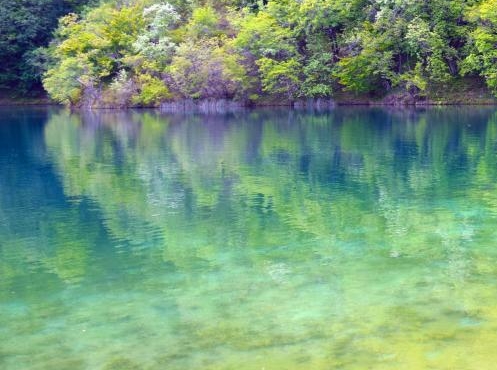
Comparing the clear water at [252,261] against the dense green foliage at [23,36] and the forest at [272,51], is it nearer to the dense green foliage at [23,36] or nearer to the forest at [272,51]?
the forest at [272,51]

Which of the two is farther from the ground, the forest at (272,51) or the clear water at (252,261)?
the forest at (272,51)

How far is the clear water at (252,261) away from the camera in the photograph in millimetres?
6484

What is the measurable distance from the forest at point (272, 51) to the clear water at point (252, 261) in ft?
76.3

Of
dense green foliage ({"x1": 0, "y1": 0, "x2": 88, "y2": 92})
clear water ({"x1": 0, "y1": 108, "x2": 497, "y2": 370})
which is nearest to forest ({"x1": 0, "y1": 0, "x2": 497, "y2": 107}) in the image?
dense green foliage ({"x1": 0, "y1": 0, "x2": 88, "y2": 92})

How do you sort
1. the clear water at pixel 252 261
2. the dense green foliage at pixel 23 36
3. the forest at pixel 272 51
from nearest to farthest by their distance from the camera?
1. the clear water at pixel 252 261
2. the forest at pixel 272 51
3. the dense green foliage at pixel 23 36

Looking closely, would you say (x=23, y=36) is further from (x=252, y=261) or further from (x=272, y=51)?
(x=252, y=261)

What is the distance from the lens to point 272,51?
46312 mm

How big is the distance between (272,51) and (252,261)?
38.1 m

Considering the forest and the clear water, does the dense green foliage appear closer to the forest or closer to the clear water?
the forest

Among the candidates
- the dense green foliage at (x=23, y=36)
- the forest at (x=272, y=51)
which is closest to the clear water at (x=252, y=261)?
the forest at (x=272, y=51)

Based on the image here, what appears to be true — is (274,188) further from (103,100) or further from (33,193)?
(103,100)

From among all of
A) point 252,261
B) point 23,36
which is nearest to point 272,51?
point 23,36

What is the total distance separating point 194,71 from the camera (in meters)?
46.2

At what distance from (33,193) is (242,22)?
33812 mm
